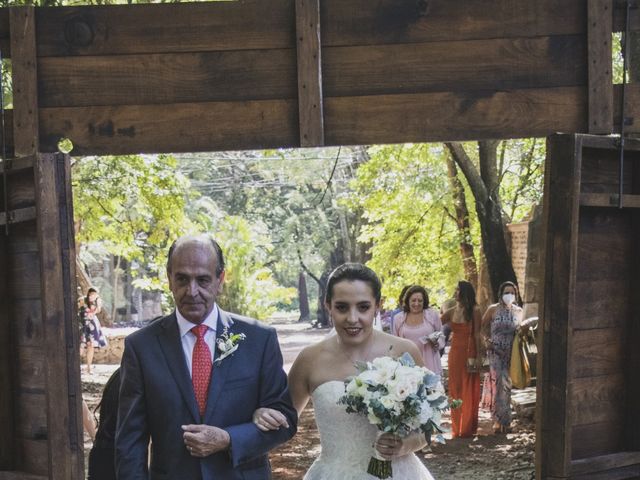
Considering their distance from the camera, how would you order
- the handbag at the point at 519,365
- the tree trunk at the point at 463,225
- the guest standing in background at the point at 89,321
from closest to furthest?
1. the handbag at the point at 519,365
2. the tree trunk at the point at 463,225
3. the guest standing in background at the point at 89,321

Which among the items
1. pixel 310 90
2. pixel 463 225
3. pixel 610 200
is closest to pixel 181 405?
pixel 310 90

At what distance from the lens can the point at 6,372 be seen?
5465 millimetres

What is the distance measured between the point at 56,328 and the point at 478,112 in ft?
8.87

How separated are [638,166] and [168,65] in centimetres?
288

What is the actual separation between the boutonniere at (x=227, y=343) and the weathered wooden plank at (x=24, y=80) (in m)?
2.03

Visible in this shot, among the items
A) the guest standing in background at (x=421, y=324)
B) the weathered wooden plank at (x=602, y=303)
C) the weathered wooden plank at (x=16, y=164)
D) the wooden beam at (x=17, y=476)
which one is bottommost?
the guest standing in background at (x=421, y=324)

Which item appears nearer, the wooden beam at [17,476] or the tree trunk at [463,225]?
the wooden beam at [17,476]

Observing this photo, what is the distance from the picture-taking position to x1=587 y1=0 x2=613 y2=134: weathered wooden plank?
5.52m

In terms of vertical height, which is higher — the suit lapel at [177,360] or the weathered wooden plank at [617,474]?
the suit lapel at [177,360]

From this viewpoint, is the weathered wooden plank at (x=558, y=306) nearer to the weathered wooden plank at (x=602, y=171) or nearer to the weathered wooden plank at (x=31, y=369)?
the weathered wooden plank at (x=602, y=171)

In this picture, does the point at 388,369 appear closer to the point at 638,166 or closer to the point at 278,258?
the point at 638,166

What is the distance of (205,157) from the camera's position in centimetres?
4475

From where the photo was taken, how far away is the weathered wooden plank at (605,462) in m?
5.37

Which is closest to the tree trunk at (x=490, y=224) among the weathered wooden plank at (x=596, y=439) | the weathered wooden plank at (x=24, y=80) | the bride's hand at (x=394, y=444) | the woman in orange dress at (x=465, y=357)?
the woman in orange dress at (x=465, y=357)
